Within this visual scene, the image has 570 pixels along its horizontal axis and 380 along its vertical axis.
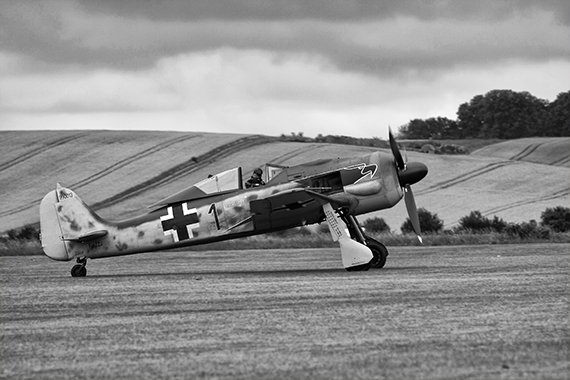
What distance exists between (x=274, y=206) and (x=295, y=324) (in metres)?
8.80

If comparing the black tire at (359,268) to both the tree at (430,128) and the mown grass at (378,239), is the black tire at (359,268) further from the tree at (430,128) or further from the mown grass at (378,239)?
the tree at (430,128)

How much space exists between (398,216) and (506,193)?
6574 mm

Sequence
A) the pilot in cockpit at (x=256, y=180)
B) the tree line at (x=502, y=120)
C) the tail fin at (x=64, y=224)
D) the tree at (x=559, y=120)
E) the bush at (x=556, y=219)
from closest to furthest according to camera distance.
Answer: the pilot in cockpit at (x=256, y=180) → the tail fin at (x=64, y=224) → the bush at (x=556, y=219) → the tree at (x=559, y=120) → the tree line at (x=502, y=120)

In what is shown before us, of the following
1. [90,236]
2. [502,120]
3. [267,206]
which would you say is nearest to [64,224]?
[90,236]

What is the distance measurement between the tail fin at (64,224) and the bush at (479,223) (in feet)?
59.1

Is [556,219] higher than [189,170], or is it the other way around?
[189,170]

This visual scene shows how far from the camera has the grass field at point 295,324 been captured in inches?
320

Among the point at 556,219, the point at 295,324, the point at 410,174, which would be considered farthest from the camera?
the point at 556,219

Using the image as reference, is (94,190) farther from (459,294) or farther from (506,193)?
(459,294)

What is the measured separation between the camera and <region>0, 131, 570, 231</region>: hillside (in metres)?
44.4

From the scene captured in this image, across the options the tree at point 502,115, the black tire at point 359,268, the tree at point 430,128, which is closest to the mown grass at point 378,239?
the black tire at point 359,268

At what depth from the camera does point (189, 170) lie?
177ft

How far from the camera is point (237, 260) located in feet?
84.0

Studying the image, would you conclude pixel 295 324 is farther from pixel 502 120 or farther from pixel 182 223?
pixel 502 120
